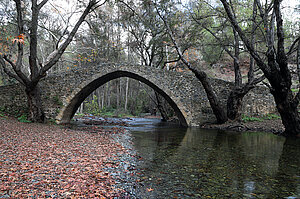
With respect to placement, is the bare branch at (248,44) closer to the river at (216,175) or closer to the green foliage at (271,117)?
the river at (216,175)

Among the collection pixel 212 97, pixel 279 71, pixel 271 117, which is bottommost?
pixel 271 117

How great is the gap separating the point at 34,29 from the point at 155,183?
889cm

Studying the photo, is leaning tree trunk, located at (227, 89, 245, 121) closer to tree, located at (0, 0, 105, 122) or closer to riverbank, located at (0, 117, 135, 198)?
tree, located at (0, 0, 105, 122)

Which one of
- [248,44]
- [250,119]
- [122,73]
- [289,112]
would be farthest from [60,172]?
[250,119]

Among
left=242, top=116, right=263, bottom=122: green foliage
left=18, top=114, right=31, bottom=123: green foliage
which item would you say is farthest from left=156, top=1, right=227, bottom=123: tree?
left=18, top=114, right=31, bottom=123: green foliage

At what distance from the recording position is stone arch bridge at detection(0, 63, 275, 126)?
11.9 m

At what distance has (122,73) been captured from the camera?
1300 centimetres

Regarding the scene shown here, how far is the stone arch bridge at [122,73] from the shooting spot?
39.0ft

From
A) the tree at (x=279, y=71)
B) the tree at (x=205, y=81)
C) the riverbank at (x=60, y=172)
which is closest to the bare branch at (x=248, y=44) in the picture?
the tree at (x=279, y=71)

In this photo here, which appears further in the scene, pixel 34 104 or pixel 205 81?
pixel 205 81

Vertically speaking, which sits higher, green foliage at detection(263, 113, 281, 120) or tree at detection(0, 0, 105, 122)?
tree at detection(0, 0, 105, 122)

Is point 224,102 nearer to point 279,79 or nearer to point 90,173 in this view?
point 279,79

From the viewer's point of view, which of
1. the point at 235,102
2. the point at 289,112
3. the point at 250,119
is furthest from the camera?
the point at 250,119

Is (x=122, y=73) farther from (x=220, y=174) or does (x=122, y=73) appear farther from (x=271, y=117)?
(x=220, y=174)
